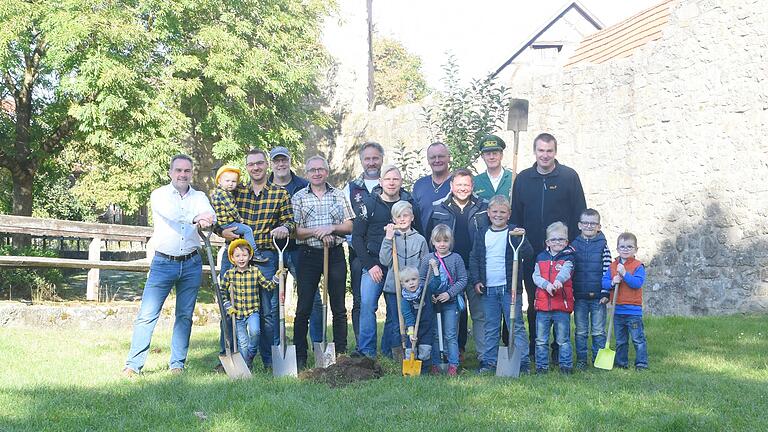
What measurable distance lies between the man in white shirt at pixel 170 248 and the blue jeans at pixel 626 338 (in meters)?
3.27

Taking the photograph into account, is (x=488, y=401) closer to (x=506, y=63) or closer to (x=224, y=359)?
(x=224, y=359)

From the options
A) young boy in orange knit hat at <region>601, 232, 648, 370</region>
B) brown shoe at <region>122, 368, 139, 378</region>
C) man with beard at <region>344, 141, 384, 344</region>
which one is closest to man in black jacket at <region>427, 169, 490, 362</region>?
man with beard at <region>344, 141, 384, 344</region>

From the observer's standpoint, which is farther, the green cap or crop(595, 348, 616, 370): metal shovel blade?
the green cap

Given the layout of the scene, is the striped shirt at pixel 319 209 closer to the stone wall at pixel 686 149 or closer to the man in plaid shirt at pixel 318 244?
the man in plaid shirt at pixel 318 244

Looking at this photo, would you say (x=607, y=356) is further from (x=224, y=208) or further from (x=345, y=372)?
(x=224, y=208)

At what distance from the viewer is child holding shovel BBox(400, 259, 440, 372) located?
6.38 m

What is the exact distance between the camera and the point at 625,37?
17.5 meters

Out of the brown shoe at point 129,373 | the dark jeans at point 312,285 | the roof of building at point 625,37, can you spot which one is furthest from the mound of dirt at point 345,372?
the roof of building at point 625,37

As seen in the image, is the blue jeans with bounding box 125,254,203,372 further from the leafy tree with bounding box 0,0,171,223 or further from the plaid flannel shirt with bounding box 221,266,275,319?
the leafy tree with bounding box 0,0,171,223

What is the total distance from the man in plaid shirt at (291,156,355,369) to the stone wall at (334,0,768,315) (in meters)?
5.86

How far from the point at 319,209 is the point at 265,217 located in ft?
1.59

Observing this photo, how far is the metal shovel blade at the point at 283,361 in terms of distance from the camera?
6223 mm

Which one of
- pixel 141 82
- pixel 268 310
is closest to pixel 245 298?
pixel 268 310

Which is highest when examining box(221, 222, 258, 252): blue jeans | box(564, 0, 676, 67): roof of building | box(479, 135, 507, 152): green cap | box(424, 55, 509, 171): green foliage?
box(564, 0, 676, 67): roof of building
